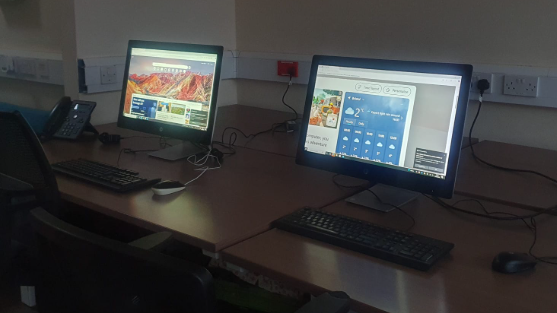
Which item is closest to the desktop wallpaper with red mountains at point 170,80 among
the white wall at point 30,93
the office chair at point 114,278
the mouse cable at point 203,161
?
the mouse cable at point 203,161

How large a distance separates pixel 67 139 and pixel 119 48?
53cm

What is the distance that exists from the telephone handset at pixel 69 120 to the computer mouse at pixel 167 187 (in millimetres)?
839

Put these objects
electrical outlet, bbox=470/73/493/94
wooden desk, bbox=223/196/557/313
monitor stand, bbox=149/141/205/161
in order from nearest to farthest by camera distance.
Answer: wooden desk, bbox=223/196/557/313
monitor stand, bbox=149/141/205/161
electrical outlet, bbox=470/73/493/94

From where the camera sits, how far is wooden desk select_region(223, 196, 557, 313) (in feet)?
3.35

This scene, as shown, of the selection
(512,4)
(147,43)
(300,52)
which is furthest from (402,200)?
(300,52)

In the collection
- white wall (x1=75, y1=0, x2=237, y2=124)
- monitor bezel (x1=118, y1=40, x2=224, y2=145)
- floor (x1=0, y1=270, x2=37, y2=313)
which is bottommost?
floor (x1=0, y1=270, x2=37, y2=313)

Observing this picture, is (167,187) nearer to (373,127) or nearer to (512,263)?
(373,127)

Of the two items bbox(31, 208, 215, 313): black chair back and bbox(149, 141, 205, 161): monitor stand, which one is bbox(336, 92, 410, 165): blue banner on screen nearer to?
bbox(149, 141, 205, 161): monitor stand

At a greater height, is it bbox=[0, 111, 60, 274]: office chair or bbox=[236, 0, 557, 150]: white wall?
bbox=[236, 0, 557, 150]: white wall

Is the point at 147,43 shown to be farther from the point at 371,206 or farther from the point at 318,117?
the point at 371,206

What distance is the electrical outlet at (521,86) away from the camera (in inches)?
82.3

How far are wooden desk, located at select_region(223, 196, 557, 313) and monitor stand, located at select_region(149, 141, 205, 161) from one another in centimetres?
80

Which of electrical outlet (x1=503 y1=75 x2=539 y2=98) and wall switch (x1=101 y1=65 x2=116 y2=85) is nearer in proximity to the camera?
electrical outlet (x1=503 y1=75 x2=539 y2=98)

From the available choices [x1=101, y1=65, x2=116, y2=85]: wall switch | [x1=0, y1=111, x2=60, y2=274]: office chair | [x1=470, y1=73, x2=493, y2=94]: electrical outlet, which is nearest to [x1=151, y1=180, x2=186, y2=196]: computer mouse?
[x1=0, y1=111, x2=60, y2=274]: office chair
